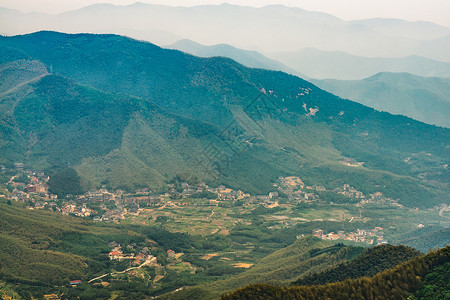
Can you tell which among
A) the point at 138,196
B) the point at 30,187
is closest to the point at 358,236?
the point at 138,196

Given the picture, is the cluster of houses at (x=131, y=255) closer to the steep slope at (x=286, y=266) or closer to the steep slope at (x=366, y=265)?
the steep slope at (x=286, y=266)

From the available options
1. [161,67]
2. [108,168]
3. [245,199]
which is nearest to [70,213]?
[108,168]

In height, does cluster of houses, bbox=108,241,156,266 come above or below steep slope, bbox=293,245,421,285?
below

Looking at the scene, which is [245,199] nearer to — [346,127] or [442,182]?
[442,182]

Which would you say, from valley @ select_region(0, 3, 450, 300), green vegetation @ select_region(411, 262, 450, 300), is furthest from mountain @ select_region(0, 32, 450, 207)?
green vegetation @ select_region(411, 262, 450, 300)

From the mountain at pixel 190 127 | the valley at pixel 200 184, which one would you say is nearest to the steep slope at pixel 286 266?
the valley at pixel 200 184

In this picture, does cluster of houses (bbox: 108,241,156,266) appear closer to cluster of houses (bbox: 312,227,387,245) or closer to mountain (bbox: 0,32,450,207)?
cluster of houses (bbox: 312,227,387,245)
